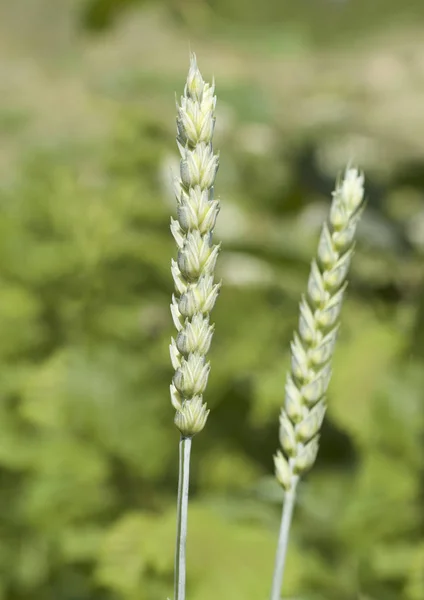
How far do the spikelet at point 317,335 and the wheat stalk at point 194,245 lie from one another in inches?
2.9

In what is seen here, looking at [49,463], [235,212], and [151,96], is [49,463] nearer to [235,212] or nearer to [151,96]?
[235,212]

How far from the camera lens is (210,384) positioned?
1.59 metres

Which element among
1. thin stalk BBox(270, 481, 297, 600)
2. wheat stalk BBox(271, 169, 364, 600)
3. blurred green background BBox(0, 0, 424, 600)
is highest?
blurred green background BBox(0, 0, 424, 600)

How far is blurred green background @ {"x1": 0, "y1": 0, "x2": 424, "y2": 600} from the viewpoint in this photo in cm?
130

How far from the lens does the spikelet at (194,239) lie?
0.35m

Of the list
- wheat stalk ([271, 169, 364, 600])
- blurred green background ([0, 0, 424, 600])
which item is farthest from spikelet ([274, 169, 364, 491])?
blurred green background ([0, 0, 424, 600])

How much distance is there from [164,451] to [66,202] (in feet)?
2.45

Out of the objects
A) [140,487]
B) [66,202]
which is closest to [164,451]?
[140,487]

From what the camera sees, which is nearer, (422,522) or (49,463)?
(422,522)

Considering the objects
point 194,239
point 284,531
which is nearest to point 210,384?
point 284,531

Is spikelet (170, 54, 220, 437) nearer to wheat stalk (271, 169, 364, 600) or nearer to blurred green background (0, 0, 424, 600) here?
wheat stalk (271, 169, 364, 600)

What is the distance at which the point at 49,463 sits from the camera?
1469 mm

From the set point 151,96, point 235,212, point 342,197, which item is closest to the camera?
point 342,197

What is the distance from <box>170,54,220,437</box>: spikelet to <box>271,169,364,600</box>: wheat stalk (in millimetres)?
74
